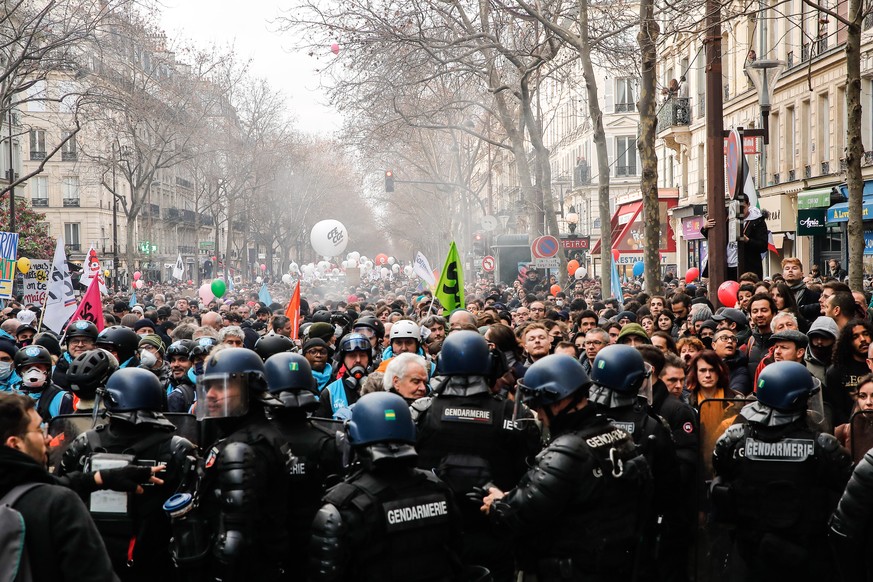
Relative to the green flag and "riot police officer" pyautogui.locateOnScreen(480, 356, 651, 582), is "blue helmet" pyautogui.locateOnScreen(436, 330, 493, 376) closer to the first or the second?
"riot police officer" pyautogui.locateOnScreen(480, 356, 651, 582)

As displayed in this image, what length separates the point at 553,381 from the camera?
4.47 m

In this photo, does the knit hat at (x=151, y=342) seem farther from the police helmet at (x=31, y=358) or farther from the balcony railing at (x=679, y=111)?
the balcony railing at (x=679, y=111)

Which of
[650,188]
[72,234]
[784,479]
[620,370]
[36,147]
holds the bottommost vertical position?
[784,479]

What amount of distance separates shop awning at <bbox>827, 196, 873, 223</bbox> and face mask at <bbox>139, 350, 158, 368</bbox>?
17.5m

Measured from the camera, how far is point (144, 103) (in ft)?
109

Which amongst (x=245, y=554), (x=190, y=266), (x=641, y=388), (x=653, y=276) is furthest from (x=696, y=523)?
(x=190, y=266)

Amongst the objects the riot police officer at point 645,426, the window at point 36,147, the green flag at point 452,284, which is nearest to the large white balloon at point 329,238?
the green flag at point 452,284

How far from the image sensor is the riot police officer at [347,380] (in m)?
7.41

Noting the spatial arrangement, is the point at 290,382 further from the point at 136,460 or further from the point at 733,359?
the point at 733,359

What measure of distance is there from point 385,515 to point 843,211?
2249 cm

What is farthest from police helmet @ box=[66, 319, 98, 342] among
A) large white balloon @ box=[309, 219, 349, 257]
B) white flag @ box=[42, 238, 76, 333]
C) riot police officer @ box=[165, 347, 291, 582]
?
large white balloon @ box=[309, 219, 349, 257]

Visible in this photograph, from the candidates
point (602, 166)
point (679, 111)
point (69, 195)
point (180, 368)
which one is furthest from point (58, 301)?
point (69, 195)

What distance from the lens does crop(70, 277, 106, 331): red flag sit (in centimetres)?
1227

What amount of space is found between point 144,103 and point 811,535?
3104 cm
